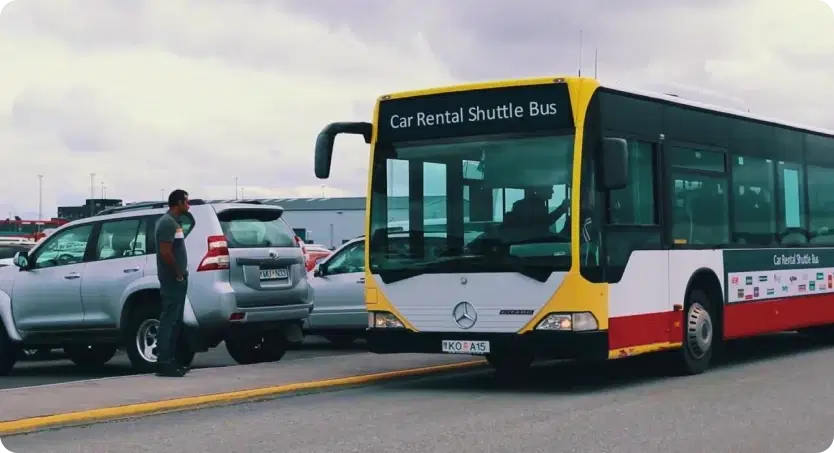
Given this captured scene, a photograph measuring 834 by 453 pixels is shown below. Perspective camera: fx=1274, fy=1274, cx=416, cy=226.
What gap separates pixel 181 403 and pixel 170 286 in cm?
205

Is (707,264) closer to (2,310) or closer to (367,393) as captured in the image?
(367,393)

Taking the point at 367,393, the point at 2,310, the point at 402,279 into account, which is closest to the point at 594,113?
the point at 402,279

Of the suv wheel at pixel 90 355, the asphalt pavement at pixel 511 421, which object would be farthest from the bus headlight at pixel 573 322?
the suv wheel at pixel 90 355

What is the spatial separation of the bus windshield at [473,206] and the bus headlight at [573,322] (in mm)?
417

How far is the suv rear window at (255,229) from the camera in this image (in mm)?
14312

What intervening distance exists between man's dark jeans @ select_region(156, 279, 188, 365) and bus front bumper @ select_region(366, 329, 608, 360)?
204cm

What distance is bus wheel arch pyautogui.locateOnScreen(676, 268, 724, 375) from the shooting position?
13.4 m

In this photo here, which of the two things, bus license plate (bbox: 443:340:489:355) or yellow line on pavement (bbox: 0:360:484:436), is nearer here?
yellow line on pavement (bbox: 0:360:484:436)

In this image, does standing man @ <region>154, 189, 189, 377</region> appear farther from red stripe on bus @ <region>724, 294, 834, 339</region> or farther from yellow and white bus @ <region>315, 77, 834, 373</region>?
red stripe on bus @ <region>724, 294, 834, 339</region>

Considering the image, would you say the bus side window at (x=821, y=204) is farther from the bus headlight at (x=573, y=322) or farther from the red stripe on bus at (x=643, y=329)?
the bus headlight at (x=573, y=322)

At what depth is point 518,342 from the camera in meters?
11.9

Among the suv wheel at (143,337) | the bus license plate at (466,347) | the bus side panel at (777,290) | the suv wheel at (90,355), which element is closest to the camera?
the bus license plate at (466,347)

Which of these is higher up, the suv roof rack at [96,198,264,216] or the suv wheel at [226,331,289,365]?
the suv roof rack at [96,198,264,216]

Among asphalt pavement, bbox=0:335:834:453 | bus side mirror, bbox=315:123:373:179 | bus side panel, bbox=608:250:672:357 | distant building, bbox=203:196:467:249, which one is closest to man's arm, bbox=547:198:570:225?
bus side panel, bbox=608:250:672:357
